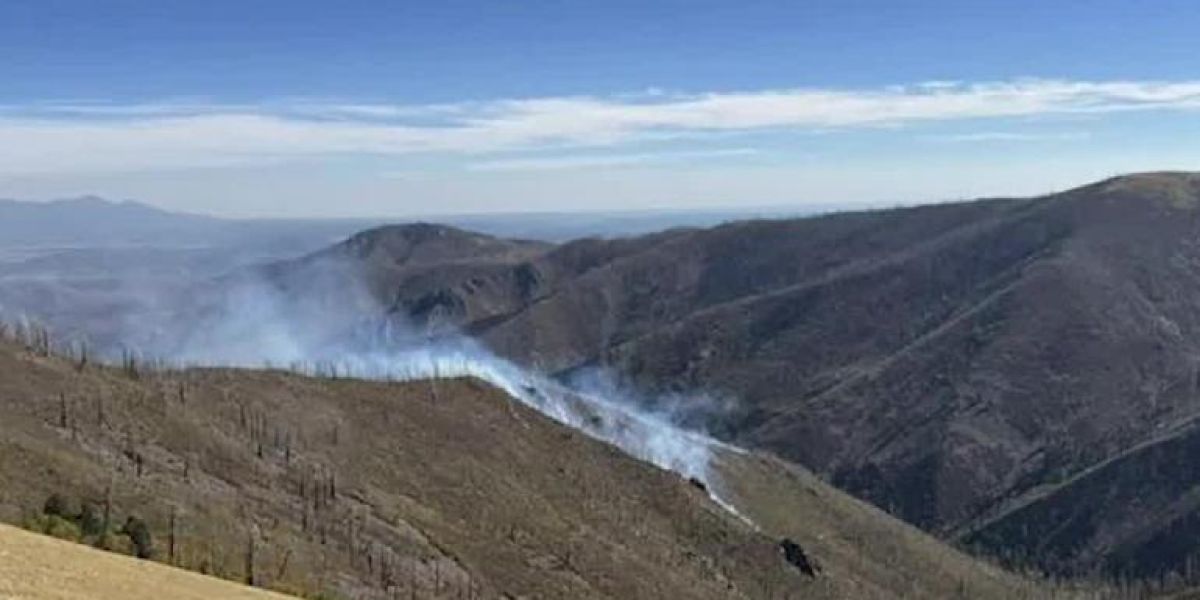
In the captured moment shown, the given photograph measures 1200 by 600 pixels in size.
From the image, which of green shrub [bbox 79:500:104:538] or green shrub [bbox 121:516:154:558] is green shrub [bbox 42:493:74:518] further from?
green shrub [bbox 121:516:154:558]

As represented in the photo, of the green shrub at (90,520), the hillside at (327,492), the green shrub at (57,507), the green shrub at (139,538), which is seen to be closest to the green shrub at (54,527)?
the green shrub at (90,520)

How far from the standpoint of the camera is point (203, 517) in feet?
362

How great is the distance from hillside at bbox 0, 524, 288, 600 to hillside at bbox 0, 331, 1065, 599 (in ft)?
61.5

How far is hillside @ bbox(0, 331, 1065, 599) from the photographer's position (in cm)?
10681

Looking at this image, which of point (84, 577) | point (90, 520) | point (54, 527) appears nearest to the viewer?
point (84, 577)

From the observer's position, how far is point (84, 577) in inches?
1809

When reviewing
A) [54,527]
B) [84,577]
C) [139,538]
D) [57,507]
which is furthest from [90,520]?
[84,577]

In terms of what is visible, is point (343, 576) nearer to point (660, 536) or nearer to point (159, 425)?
point (159, 425)

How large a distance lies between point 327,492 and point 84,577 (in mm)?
103175

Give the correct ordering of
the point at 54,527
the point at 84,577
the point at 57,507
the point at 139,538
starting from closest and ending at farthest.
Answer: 1. the point at 84,577
2. the point at 54,527
3. the point at 139,538
4. the point at 57,507

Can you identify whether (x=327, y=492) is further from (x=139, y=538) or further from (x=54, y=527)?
(x=54, y=527)

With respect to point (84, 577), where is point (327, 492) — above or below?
below

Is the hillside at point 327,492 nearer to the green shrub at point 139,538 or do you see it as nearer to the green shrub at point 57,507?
the green shrub at point 57,507

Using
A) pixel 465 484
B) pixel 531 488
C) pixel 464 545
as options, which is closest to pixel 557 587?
pixel 464 545
